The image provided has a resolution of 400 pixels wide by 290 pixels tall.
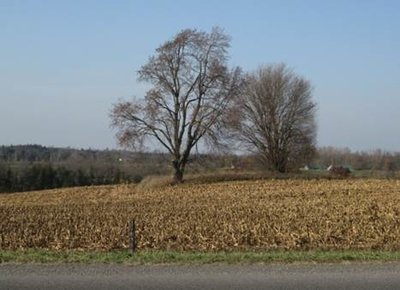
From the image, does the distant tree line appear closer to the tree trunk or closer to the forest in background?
the forest in background

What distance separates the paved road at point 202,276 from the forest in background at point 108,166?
41.9 m

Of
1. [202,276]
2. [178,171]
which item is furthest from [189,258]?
[178,171]

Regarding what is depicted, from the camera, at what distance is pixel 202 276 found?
8562 mm

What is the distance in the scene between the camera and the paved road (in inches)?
312

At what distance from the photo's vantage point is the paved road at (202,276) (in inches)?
312

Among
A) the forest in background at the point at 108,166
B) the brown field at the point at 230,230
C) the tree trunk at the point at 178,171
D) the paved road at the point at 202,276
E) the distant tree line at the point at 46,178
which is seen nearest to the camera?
the paved road at the point at 202,276

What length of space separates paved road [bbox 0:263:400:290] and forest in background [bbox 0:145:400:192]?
41916mm

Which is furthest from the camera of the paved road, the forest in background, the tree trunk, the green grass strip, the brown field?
the forest in background

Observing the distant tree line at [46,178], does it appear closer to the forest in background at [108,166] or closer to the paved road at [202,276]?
the forest in background at [108,166]

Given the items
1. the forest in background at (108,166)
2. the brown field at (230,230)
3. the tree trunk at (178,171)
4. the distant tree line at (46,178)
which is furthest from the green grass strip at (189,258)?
the distant tree line at (46,178)

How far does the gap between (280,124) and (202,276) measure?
5628cm

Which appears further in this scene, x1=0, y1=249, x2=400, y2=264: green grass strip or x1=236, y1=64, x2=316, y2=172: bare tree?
x1=236, y1=64, x2=316, y2=172: bare tree

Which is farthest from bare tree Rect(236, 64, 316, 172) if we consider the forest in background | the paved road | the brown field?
the paved road

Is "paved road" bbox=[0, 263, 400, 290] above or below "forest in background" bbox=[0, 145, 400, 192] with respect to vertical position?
below
